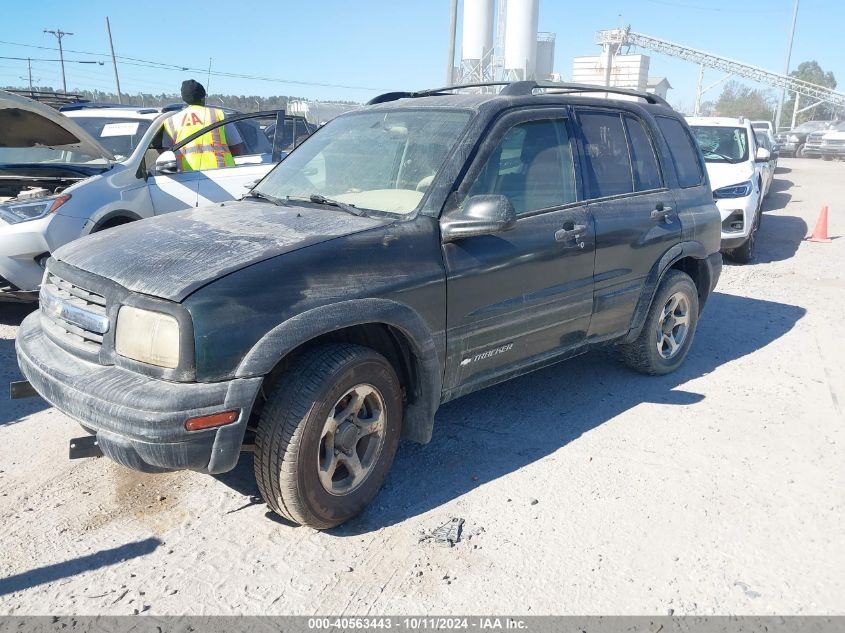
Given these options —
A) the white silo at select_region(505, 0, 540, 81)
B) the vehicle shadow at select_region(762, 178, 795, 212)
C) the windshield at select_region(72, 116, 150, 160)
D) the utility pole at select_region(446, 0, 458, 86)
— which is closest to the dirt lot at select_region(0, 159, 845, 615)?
the windshield at select_region(72, 116, 150, 160)

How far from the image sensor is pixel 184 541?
3008mm

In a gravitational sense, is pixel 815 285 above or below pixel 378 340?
below

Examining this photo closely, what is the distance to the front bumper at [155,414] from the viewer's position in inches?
99.7

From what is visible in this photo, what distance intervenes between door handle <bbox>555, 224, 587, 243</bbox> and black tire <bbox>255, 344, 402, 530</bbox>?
4.48 ft

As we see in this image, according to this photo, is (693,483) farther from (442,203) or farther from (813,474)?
(442,203)

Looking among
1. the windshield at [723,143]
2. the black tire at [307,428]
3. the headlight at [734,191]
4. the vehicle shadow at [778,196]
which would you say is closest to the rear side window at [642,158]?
the black tire at [307,428]

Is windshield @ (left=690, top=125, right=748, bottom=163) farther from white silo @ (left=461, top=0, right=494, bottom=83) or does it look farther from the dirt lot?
white silo @ (left=461, top=0, right=494, bottom=83)

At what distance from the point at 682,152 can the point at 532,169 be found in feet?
6.19

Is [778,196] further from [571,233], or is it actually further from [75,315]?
[75,315]

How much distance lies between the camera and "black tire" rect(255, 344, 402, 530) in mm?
2803

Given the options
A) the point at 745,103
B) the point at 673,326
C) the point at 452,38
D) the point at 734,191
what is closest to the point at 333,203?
the point at 673,326

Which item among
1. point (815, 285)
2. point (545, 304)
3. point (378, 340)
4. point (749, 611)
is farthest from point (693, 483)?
point (815, 285)

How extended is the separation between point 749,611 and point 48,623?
2698 millimetres

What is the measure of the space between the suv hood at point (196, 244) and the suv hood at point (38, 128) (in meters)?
2.86
